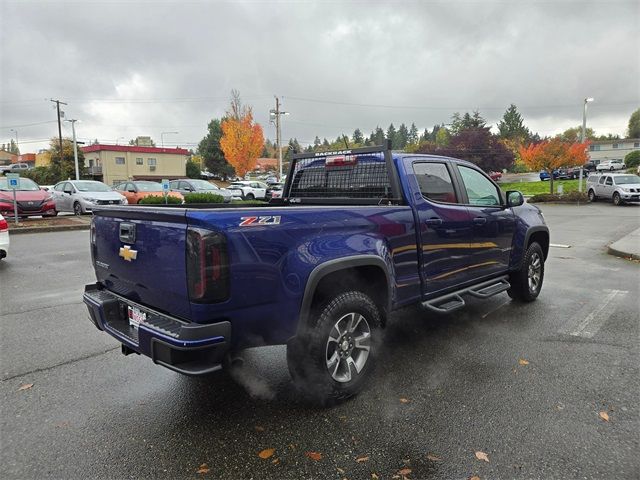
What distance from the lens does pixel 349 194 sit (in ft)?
15.1

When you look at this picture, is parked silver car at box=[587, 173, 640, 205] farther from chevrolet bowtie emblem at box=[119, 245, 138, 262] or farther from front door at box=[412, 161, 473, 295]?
chevrolet bowtie emblem at box=[119, 245, 138, 262]

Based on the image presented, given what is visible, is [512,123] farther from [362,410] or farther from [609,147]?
[362,410]

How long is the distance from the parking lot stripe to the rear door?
105cm

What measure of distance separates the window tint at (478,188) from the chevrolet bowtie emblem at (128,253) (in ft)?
11.6

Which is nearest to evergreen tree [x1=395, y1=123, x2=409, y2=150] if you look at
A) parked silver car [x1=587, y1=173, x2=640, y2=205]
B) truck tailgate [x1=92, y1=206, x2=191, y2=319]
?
parked silver car [x1=587, y1=173, x2=640, y2=205]

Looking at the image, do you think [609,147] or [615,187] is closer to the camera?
[615,187]

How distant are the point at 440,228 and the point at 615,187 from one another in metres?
26.0

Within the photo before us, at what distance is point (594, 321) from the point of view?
5281 millimetres

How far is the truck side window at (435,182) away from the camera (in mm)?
4312

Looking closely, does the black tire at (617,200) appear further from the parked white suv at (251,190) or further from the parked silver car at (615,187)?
the parked white suv at (251,190)

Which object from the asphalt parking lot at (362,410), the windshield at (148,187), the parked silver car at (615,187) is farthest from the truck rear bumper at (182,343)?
the parked silver car at (615,187)

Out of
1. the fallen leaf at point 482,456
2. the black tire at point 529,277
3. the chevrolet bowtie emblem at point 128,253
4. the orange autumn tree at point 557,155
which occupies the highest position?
the orange autumn tree at point 557,155

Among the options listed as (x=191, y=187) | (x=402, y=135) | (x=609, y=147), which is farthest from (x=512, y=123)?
(x=191, y=187)

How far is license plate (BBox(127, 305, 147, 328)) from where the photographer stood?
3059 mm
